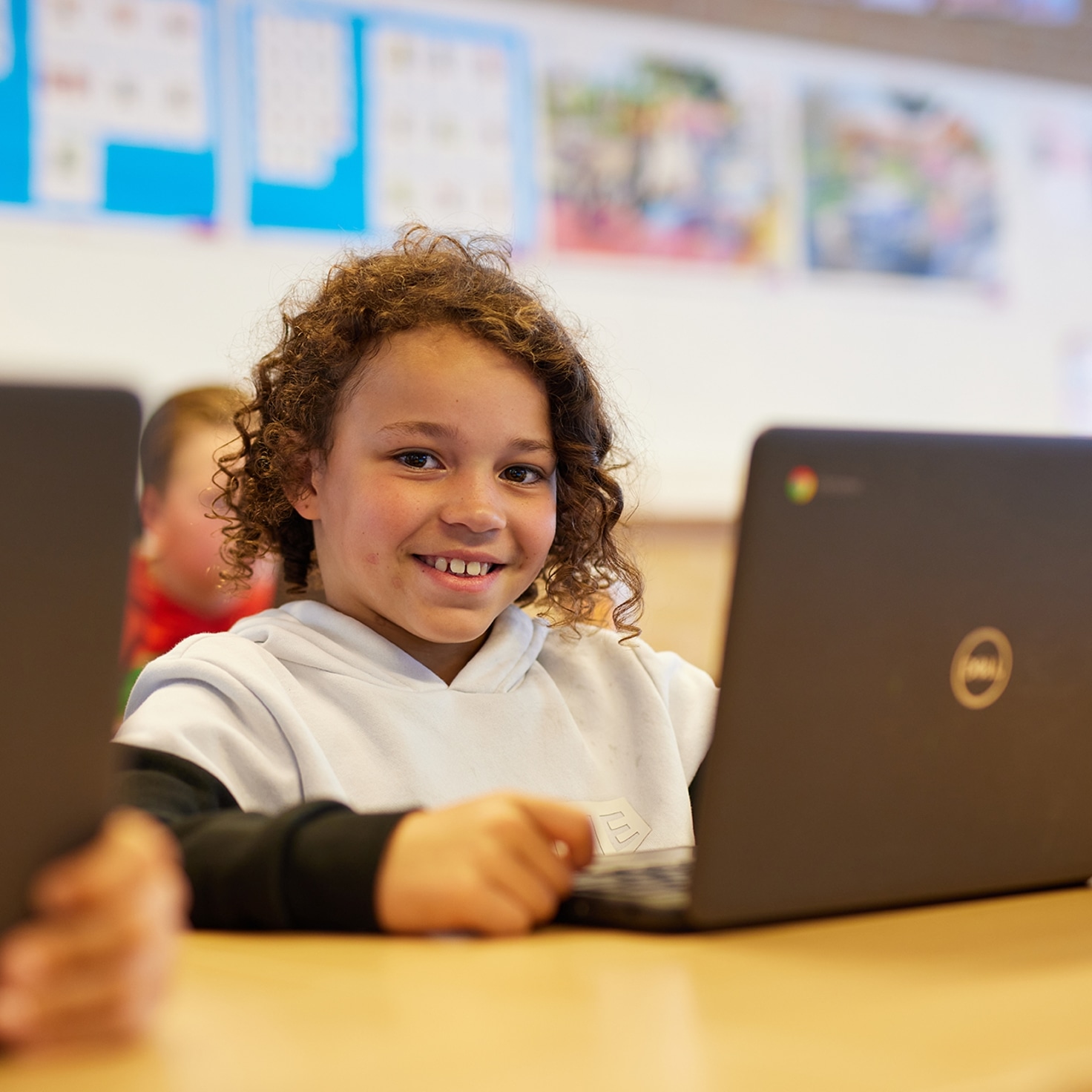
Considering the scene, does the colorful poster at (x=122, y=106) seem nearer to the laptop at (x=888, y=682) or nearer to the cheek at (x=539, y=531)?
the cheek at (x=539, y=531)

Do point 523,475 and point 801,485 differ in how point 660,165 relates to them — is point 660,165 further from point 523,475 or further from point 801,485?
point 801,485

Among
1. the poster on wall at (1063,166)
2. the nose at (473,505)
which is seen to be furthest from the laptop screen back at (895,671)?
the poster on wall at (1063,166)

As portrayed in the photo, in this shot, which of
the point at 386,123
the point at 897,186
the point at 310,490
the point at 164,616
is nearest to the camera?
the point at 310,490

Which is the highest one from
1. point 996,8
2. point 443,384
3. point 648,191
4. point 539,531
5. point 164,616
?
point 996,8

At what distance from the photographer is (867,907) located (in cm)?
72

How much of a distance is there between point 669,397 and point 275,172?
974 mm

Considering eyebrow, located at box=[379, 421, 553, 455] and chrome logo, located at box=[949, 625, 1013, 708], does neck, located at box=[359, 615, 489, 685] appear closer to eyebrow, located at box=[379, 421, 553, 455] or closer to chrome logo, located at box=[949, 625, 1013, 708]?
eyebrow, located at box=[379, 421, 553, 455]

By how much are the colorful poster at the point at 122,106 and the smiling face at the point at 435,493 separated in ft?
4.95

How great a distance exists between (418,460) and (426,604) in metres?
0.12

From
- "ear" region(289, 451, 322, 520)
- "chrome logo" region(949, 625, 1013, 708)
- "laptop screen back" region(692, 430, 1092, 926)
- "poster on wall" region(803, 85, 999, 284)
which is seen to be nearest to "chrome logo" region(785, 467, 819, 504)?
"laptop screen back" region(692, 430, 1092, 926)

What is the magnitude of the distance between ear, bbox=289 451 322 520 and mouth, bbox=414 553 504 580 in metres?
0.14

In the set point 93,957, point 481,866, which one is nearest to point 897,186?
point 481,866

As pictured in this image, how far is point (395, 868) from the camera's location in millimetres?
669

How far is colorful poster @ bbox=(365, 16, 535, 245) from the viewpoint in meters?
2.76
